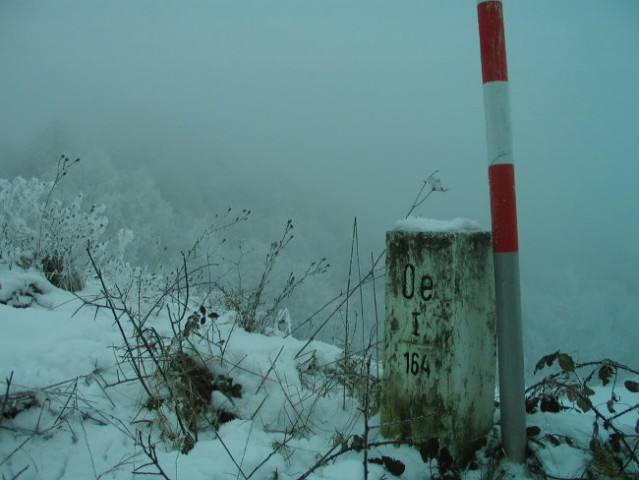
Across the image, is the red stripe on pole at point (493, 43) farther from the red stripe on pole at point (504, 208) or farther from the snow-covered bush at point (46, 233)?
the snow-covered bush at point (46, 233)

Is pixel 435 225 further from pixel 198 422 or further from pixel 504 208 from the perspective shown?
pixel 198 422

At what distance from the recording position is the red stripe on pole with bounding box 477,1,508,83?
1.76 metres

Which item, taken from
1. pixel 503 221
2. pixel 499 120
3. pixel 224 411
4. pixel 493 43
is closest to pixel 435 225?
pixel 503 221

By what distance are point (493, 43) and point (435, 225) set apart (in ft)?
2.23

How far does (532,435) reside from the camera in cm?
187

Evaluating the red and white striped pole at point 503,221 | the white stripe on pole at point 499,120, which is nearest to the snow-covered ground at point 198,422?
the red and white striped pole at point 503,221

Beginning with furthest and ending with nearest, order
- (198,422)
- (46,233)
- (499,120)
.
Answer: (46,233)
(198,422)
(499,120)

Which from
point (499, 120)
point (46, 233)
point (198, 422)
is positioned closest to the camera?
point (499, 120)

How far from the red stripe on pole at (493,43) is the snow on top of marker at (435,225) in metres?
0.52

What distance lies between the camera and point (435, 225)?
1838mm

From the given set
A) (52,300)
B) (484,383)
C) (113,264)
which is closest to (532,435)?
(484,383)

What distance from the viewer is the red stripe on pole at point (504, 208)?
176 cm

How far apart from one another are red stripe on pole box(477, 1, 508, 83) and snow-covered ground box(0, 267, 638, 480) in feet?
4.17

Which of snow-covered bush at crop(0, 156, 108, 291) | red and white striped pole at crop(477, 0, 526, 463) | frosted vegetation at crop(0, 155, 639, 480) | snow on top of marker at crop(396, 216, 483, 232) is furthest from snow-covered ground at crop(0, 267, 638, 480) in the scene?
snow-covered bush at crop(0, 156, 108, 291)
